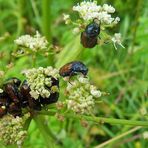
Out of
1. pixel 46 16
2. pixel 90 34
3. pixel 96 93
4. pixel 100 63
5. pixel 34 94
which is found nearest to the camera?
pixel 96 93

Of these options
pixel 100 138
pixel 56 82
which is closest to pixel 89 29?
pixel 56 82

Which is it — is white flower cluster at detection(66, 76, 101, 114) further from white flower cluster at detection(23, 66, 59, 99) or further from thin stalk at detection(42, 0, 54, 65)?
thin stalk at detection(42, 0, 54, 65)

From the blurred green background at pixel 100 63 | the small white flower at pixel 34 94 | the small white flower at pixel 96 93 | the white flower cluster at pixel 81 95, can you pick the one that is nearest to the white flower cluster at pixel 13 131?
the small white flower at pixel 34 94

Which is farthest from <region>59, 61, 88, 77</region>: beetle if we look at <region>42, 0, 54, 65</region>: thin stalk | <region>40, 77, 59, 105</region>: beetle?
<region>42, 0, 54, 65</region>: thin stalk

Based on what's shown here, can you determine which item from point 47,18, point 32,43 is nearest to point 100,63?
point 47,18

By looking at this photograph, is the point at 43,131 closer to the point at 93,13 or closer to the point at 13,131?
the point at 13,131

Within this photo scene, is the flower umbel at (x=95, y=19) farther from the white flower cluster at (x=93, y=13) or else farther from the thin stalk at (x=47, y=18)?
the thin stalk at (x=47, y=18)
